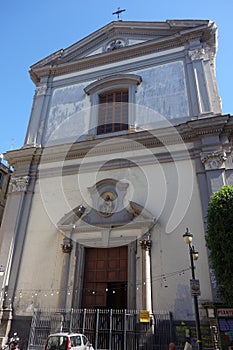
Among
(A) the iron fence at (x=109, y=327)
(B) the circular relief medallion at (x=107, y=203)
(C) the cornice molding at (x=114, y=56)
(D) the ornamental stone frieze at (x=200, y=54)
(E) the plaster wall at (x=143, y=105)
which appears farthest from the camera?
(C) the cornice molding at (x=114, y=56)

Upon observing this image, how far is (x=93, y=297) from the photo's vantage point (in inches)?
431

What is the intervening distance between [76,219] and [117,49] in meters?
10.8

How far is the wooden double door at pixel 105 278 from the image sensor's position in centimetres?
1085

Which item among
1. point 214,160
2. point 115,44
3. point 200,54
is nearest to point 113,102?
point 115,44

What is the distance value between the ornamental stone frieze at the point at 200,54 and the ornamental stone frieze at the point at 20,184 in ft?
34.3

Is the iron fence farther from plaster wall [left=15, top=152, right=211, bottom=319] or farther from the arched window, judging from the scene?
the arched window

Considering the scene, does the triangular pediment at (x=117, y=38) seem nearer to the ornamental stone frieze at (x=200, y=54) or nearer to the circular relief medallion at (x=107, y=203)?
the ornamental stone frieze at (x=200, y=54)

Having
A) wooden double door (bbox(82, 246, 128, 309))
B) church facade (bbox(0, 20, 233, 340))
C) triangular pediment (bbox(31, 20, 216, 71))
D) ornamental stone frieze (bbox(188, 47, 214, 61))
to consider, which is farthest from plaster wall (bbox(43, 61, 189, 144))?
wooden double door (bbox(82, 246, 128, 309))

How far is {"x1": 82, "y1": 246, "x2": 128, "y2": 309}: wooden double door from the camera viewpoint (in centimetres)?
1085

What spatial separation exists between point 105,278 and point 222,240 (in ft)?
16.8

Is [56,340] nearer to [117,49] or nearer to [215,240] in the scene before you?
[215,240]

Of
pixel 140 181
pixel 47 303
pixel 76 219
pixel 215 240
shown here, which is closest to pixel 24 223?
pixel 76 219

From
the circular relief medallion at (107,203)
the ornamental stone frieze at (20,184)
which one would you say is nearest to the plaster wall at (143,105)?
the ornamental stone frieze at (20,184)

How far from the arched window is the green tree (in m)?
6.94
